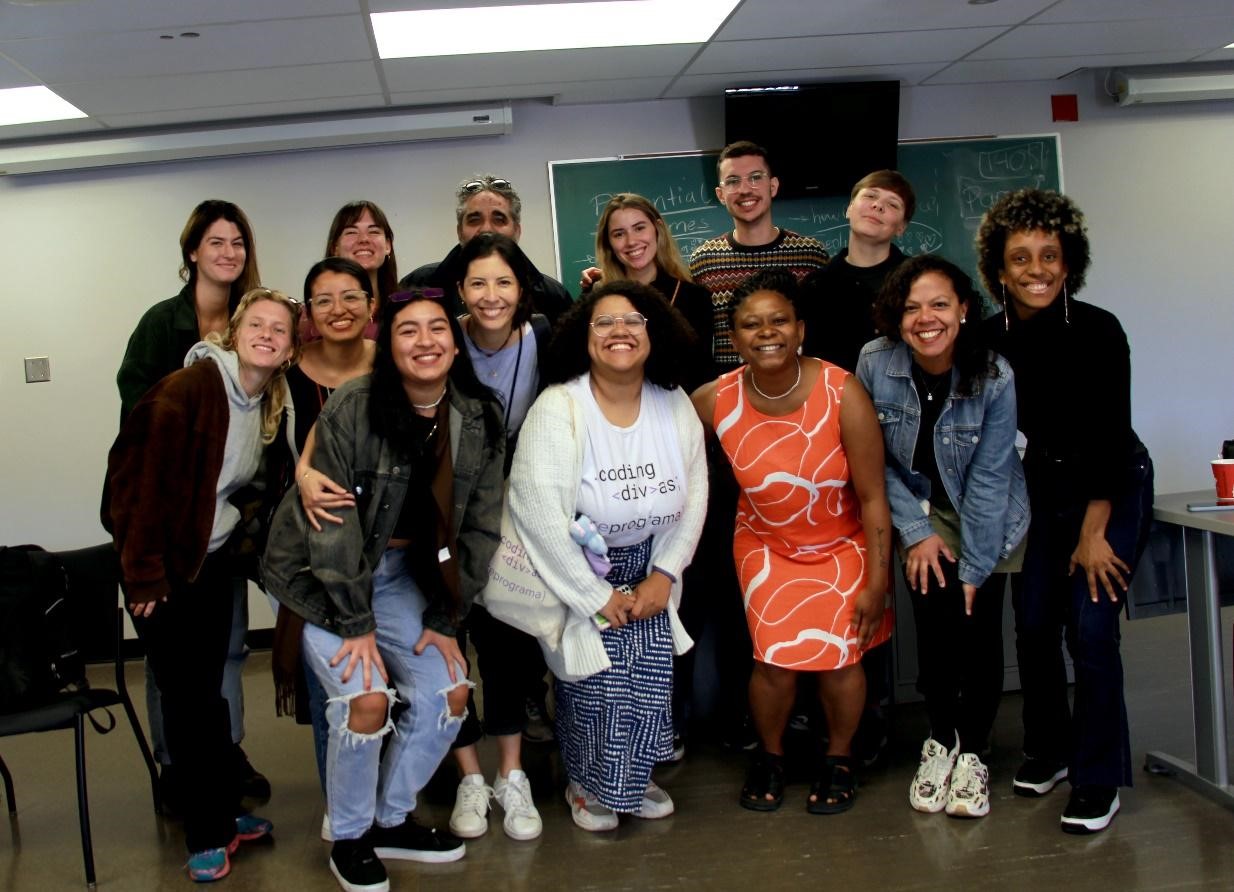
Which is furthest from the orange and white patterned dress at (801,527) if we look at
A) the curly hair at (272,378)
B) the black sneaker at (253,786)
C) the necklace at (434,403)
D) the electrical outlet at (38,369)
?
the electrical outlet at (38,369)

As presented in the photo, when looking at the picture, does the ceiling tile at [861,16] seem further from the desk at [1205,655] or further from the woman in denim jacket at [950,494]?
the desk at [1205,655]

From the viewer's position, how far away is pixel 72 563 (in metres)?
2.99

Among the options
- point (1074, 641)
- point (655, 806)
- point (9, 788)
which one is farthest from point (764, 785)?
point (9, 788)

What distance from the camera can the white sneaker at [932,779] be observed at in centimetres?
275

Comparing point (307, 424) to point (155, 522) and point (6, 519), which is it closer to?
point (155, 522)

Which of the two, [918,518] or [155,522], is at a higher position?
[155,522]

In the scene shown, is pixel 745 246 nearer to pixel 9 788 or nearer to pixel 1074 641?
pixel 1074 641

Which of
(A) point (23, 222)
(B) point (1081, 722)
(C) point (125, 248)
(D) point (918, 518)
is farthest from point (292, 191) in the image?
(B) point (1081, 722)

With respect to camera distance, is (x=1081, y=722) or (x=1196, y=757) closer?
(x=1081, y=722)

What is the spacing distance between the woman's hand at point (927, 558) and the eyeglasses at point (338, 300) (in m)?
1.52

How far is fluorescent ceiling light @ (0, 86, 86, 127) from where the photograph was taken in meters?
4.44

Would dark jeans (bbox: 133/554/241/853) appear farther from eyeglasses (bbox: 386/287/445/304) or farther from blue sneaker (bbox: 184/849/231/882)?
eyeglasses (bbox: 386/287/445/304)

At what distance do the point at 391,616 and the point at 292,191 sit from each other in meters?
3.23

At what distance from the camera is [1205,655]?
275cm
